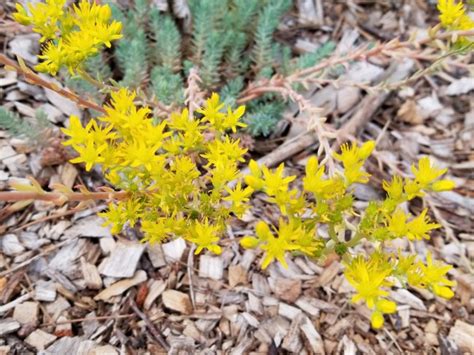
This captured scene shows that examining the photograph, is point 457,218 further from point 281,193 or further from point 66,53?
point 66,53

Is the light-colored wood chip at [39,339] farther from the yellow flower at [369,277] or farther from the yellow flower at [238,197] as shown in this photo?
the yellow flower at [369,277]

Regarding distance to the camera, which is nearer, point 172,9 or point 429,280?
point 429,280

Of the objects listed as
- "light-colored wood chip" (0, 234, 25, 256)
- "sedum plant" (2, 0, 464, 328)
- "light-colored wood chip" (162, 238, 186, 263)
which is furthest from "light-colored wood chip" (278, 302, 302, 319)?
"light-colored wood chip" (0, 234, 25, 256)

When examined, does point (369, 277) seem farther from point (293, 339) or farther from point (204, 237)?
point (293, 339)

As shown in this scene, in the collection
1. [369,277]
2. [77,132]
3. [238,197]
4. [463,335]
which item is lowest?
[463,335]

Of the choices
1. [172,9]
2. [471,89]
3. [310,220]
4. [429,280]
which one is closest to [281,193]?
[310,220]

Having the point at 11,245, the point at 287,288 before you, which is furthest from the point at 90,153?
the point at 287,288

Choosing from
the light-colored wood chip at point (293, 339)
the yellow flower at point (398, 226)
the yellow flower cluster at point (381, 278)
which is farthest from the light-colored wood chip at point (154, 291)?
the yellow flower at point (398, 226)
